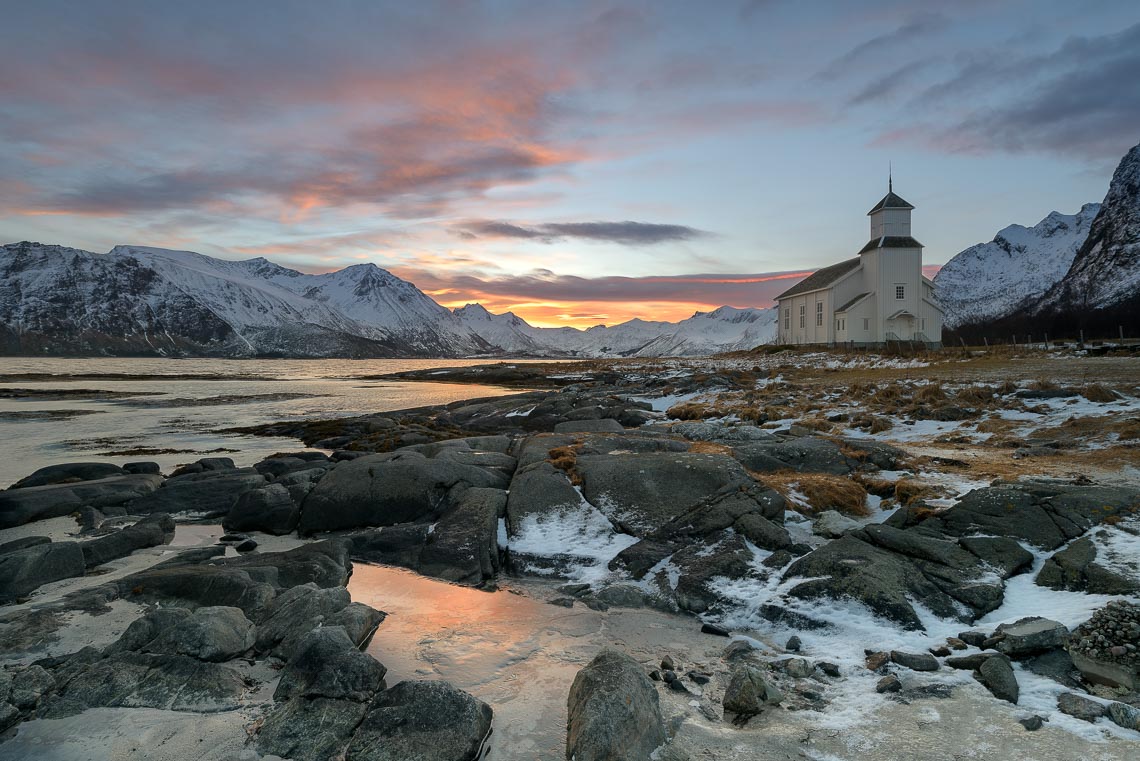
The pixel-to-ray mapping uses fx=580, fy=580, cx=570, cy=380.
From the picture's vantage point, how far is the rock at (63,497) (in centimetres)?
1259

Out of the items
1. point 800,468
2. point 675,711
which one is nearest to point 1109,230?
point 800,468

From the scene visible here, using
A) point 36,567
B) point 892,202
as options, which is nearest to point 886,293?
point 892,202

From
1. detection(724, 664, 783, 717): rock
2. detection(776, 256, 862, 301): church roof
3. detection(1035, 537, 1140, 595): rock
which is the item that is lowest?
detection(724, 664, 783, 717): rock

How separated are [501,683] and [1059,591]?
700 cm

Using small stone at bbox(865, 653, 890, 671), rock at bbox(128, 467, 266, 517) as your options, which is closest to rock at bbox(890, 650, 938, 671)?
small stone at bbox(865, 653, 890, 671)

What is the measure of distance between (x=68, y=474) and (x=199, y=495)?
5.57 m

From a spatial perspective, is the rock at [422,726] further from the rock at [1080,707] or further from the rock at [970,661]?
the rock at [1080,707]

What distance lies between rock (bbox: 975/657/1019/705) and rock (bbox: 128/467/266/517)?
1422cm

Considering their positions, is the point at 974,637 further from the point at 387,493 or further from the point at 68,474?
the point at 68,474

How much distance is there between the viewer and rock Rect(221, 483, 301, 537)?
12695 mm

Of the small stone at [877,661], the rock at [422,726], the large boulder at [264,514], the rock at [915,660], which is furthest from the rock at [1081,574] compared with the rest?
the large boulder at [264,514]

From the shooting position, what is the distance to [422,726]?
5254 mm

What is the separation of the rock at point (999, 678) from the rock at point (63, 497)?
55.8 ft

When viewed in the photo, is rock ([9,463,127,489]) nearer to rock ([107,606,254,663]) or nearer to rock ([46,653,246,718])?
rock ([107,606,254,663])
